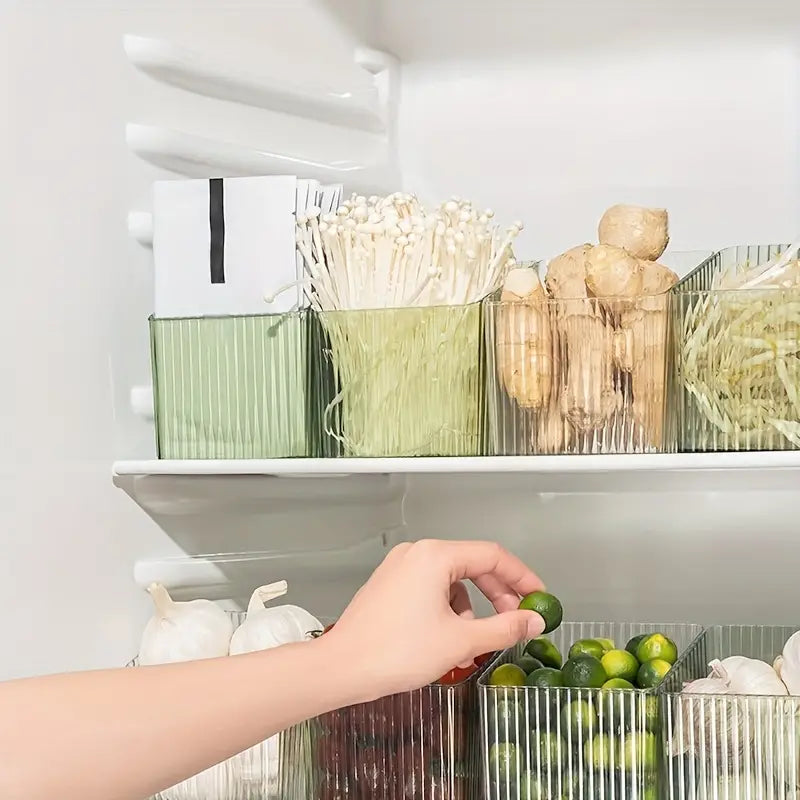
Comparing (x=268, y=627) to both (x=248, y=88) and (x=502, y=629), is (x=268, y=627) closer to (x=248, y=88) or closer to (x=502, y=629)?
(x=502, y=629)

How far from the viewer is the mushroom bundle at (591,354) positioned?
99cm

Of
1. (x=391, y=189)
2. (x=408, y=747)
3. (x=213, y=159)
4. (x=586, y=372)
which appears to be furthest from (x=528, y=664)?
(x=391, y=189)

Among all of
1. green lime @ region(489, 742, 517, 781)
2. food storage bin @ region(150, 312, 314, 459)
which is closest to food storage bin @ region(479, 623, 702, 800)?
green lime @ region(489, 742, 517, 781)

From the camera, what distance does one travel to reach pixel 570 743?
35.8 inches

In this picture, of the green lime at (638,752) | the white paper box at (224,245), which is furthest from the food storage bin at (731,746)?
the white paper box at (224,245)

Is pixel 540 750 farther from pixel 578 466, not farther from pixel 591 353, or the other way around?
pixel 591 353

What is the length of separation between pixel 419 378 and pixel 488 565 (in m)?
0.20

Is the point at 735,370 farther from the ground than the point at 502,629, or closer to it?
farther from the ground

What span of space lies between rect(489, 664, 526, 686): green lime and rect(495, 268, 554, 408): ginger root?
0.23 m

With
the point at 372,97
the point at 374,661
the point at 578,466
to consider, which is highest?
the point at 372,97

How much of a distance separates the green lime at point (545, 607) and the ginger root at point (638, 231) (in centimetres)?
33

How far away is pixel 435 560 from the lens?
2.81 feet

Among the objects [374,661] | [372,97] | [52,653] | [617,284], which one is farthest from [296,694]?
[372,97]

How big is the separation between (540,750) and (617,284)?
40 cm
